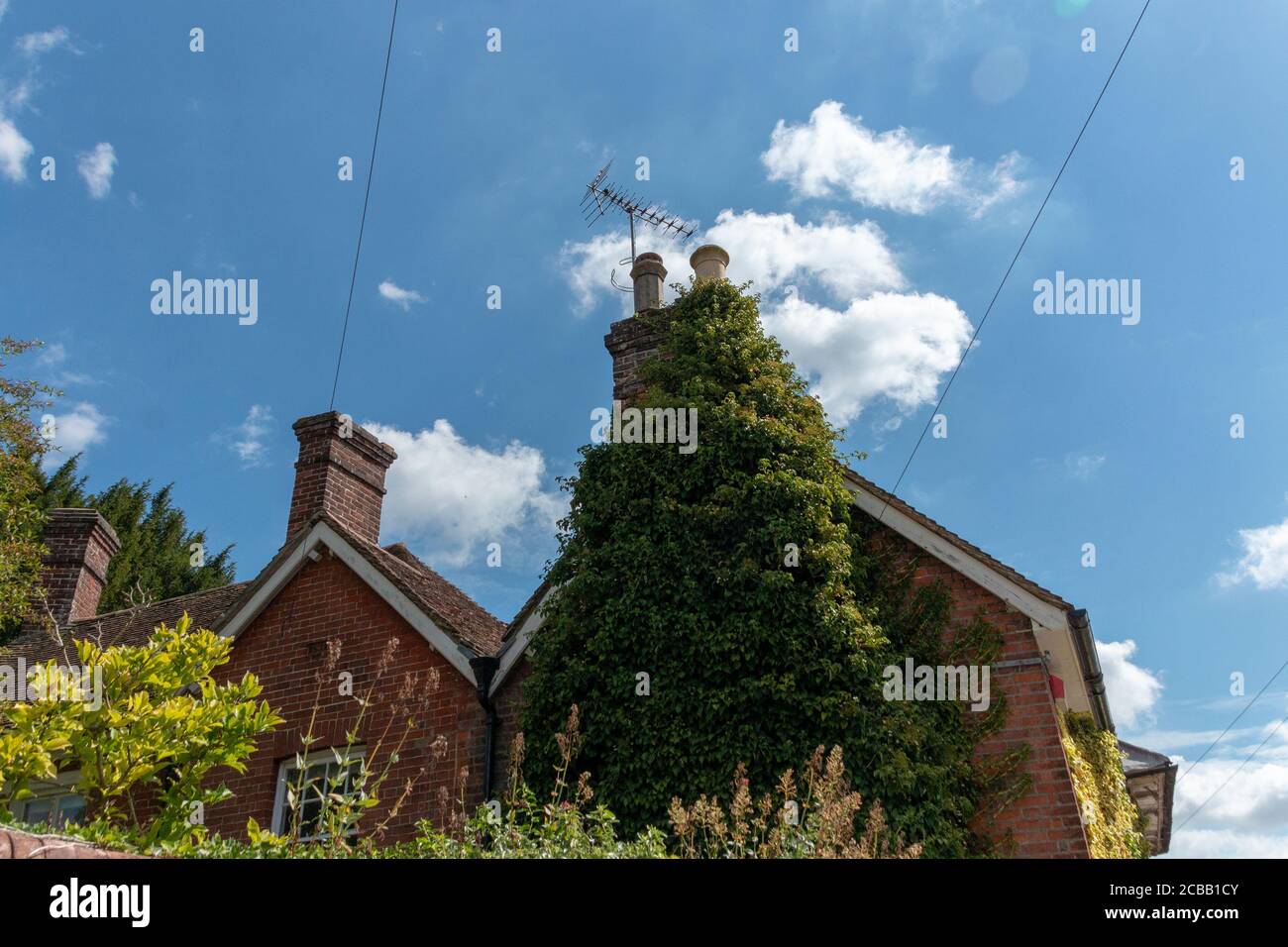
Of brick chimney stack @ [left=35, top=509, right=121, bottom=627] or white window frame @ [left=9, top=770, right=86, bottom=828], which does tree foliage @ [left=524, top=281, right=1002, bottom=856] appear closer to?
white window frame @ [left=9, top=770, right=86, bottom=828]

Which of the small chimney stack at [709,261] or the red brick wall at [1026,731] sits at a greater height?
the small chimney stack at [709,261]

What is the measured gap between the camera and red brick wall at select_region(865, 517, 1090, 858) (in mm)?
9023

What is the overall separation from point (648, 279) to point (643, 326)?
1.27 m

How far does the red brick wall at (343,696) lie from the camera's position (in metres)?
11.0

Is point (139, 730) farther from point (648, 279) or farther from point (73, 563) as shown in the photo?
point (73, 563)

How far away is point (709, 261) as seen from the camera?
13.5 meters

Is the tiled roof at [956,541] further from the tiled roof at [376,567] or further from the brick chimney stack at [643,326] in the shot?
the tiled roof at [376,567]

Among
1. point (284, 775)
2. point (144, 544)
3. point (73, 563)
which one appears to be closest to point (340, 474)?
point (284, 775)

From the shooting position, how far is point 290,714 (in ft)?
39.4

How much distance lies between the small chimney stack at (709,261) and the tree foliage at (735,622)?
1.97m

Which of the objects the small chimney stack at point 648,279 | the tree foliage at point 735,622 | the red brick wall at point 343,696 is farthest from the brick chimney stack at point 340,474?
the small chimney stack at point 648,279
